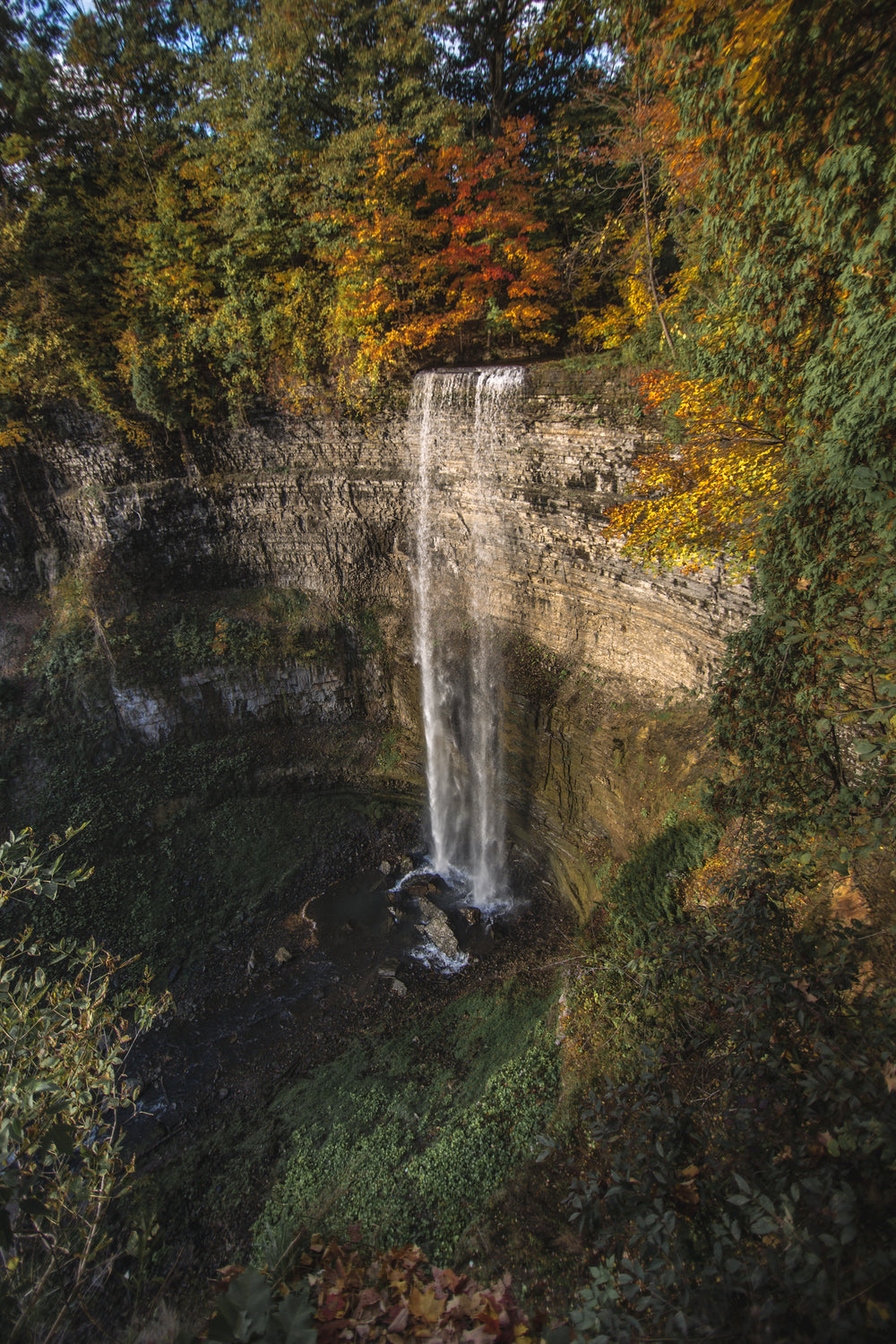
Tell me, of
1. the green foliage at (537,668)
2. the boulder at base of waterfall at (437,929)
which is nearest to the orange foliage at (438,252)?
the green foliage at (537,668)

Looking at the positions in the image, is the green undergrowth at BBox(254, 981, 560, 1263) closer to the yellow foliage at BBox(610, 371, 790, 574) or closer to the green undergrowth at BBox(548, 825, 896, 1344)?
the green undergrowth at BBox(548, 825, 896, 1344)

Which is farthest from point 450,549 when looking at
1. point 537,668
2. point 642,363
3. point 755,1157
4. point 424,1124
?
point 755,1157

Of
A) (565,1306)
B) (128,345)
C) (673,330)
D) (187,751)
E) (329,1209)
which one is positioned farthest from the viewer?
(187,751)

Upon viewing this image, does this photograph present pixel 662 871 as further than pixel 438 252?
No

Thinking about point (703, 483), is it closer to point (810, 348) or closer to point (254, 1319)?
point (810, 348)

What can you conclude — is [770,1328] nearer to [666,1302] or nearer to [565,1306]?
[666,1302]

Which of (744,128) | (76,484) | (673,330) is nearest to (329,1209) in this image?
(744,128)
